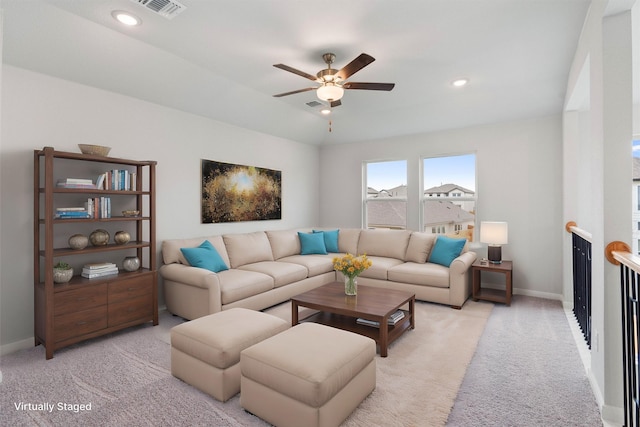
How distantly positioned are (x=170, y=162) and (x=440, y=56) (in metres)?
3.35

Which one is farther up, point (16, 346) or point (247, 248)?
point (247, 248)

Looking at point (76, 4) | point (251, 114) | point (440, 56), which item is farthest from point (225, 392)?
point (251, 114)

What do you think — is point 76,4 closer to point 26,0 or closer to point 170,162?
point 26,0

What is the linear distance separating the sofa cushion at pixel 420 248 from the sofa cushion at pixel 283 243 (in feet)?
5.95

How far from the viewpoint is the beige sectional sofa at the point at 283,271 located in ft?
11.7

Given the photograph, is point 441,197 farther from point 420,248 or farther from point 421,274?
point 421,274

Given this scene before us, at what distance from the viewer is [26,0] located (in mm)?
2361

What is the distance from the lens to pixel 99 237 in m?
3.23

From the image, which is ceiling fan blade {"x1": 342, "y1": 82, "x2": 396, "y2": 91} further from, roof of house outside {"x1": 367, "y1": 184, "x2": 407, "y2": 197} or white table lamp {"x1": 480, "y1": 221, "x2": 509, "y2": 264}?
roof of house outside {"x1": 367, "y1": 184, "x2": 407, "y2": 197}

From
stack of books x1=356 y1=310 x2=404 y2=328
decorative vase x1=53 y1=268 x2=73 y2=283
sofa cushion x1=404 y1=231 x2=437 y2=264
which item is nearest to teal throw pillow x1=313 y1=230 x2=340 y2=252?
sofa cushion x1=404 y1=231 x2=437 y2=264

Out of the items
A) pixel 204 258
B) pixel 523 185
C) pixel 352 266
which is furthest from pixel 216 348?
pixel 523 185

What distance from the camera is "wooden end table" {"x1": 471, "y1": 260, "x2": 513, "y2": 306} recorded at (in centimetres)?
416

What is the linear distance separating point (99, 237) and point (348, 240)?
373 cm

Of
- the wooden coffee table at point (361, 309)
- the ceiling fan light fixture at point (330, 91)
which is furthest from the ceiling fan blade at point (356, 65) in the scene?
the wooden coffee table at point (361, 309)
